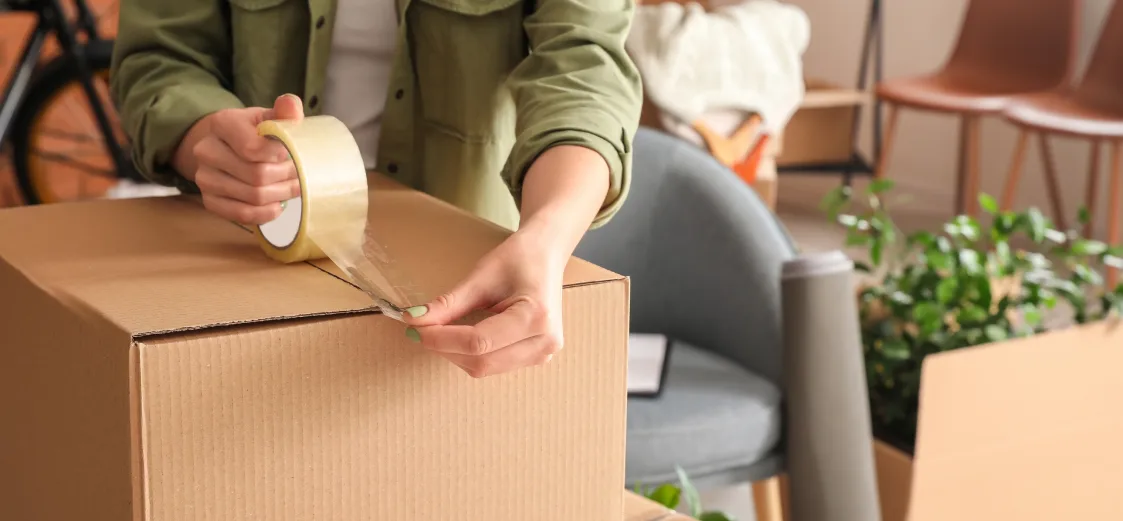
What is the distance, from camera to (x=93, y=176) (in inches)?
135

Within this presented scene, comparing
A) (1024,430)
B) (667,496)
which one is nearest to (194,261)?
(667,496)

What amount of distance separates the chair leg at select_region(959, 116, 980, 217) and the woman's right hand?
315 centimetres

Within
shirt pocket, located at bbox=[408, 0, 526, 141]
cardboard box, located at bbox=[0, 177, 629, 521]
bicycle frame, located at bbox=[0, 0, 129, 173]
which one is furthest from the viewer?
bicycle frame, located at bbox=[0, 0, 129, 173]

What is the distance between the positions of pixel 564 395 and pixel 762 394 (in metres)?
1.04

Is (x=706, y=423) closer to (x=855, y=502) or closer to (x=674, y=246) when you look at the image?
(x=855, y=502)

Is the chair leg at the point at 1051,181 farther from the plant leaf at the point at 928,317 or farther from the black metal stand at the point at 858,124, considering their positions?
the plant leaf at the point at 928,317

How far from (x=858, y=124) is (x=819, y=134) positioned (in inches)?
6.1

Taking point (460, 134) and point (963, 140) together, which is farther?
point (963, 140)

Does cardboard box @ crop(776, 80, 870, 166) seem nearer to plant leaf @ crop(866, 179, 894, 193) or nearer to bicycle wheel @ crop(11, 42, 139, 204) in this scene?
plant leaf @ crop(866, 179, 894, 193)

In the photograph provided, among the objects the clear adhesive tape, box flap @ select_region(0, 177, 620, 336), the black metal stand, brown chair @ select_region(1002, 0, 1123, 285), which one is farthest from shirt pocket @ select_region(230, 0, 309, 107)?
the black metal stand

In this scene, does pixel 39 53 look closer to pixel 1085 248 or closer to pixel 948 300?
pixel 948 300

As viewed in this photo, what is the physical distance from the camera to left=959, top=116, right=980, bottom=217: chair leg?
3555 mm

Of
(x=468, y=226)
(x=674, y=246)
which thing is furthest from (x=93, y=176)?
(x=468, y=226)

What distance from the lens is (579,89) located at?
755 mm
